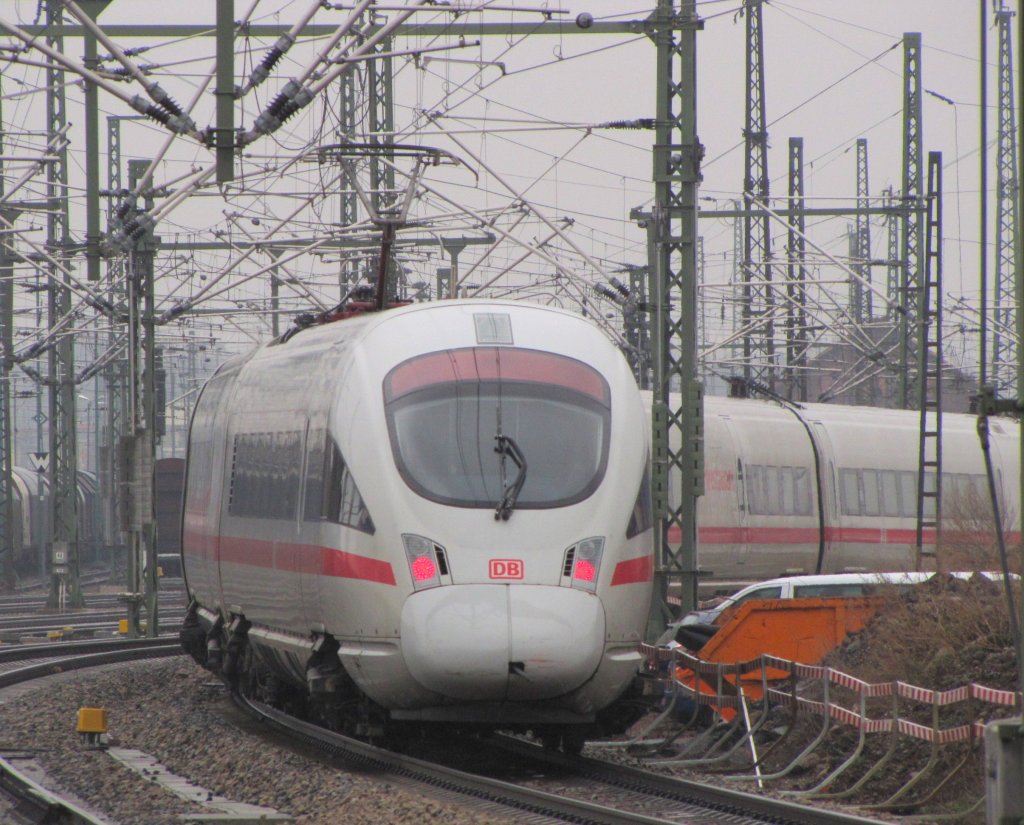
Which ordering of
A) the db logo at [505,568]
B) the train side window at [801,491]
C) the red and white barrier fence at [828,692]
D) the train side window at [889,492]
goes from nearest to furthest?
the red and white barrier fence at [828,692] < the db logo at [505,568] < the train side window at [801,491] < the train side window at [889,492]

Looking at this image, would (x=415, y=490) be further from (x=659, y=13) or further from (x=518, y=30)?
(x=518, y=30)

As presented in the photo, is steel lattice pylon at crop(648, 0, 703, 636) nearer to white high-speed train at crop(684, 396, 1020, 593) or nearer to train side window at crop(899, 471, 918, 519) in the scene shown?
white high-speed train at crop(684, 396, 1020, 593)

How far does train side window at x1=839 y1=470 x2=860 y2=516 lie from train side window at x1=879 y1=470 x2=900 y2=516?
1.88ft

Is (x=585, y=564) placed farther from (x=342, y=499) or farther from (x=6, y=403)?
(x=6, y=403)

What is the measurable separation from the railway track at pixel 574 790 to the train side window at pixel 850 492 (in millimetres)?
13973

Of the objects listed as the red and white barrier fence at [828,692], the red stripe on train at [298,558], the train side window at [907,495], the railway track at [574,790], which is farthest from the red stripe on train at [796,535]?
the railway track at [574,790]

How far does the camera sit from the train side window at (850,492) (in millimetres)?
27328

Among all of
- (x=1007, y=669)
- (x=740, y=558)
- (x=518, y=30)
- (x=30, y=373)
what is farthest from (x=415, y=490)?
(x=30, y=373)

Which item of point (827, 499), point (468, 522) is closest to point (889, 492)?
point (827, 499)

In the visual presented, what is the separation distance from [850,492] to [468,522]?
16825 millimetres

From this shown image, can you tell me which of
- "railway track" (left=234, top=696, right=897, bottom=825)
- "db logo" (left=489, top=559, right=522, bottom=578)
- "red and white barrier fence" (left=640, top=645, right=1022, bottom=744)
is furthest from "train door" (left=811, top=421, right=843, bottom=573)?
"db logo" (left=489, top=559, right=522, bottom=578)

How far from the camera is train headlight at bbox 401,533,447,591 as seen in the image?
Result: 37.5 ft

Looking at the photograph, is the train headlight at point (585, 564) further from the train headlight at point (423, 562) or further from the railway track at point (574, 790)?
the railway track at point (574, 790)

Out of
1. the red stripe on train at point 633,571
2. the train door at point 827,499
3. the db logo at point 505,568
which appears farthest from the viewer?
the train door at point 827,499
